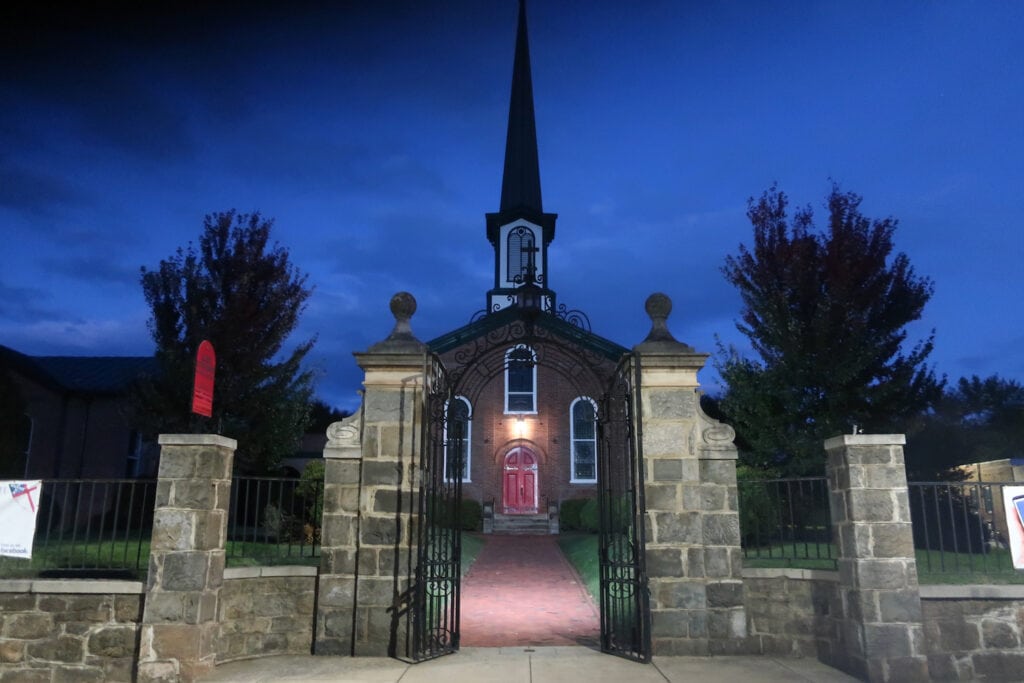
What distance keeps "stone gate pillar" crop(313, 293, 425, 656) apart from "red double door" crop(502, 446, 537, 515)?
18.6m

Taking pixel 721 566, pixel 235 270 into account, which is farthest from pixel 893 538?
pixel 235 270

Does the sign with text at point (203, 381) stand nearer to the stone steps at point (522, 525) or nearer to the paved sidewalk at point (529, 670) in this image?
the paved sidewalk at point (529, 670)

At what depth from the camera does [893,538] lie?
680 centimetres

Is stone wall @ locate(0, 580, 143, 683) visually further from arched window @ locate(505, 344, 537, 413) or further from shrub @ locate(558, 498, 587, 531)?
arched window @ locate(505, 344, 537, 413)

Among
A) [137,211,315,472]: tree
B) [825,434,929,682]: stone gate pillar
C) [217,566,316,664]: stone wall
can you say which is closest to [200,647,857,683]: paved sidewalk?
[217,566,316,664]: stone wall

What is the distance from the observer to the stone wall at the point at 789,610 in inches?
291

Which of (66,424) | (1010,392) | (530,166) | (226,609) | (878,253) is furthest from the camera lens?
(1010,392)

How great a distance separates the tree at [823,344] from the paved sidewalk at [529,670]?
20.9ft

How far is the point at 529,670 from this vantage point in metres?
6.92

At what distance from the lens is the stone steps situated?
24.2 metres

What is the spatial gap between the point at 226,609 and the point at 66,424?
61.0ft

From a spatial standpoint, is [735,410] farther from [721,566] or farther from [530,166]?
[530,166]

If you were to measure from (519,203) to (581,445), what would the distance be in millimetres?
12050

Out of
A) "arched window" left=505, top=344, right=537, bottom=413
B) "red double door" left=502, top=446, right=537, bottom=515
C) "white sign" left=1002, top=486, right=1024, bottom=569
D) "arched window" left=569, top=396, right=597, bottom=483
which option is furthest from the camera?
"arched window" left=505, top=344, right=537, bottom=413
